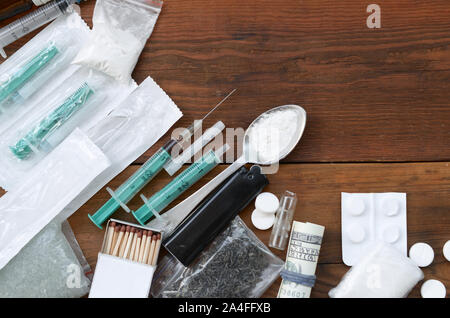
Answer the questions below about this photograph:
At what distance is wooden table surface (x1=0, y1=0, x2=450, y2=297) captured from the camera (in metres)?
0.96

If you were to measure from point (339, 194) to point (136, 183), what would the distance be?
0.46 metres

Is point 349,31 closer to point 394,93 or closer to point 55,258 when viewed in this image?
point 394,93

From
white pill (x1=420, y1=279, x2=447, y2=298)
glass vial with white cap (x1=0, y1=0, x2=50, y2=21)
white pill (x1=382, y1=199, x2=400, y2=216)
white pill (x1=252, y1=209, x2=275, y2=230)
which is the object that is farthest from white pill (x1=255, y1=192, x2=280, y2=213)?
glass vial with white cap (x1=0, y1=0, x2=50, y2=21)

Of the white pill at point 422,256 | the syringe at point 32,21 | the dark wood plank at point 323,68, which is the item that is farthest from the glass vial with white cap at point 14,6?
the white pill at point 422,256

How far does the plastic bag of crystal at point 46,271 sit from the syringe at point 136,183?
0.09m

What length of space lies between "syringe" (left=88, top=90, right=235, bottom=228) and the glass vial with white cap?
428mm

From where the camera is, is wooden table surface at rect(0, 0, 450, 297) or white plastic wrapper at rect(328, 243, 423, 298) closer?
white plastic wrapper at rect(328, 243, 423, 298)

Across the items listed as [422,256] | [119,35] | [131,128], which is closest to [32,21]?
[119,35]

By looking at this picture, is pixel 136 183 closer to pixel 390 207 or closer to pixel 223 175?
pixel 223 175

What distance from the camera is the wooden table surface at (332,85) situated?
3.14 ft

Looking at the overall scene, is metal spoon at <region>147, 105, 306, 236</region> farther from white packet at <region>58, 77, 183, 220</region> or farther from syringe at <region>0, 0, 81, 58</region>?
syringe at <region>0, 0, 81, 58</region>

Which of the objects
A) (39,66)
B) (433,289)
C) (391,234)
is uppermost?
(39,66)

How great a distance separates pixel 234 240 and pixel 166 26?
1.69 ft

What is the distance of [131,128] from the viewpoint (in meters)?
0.94
